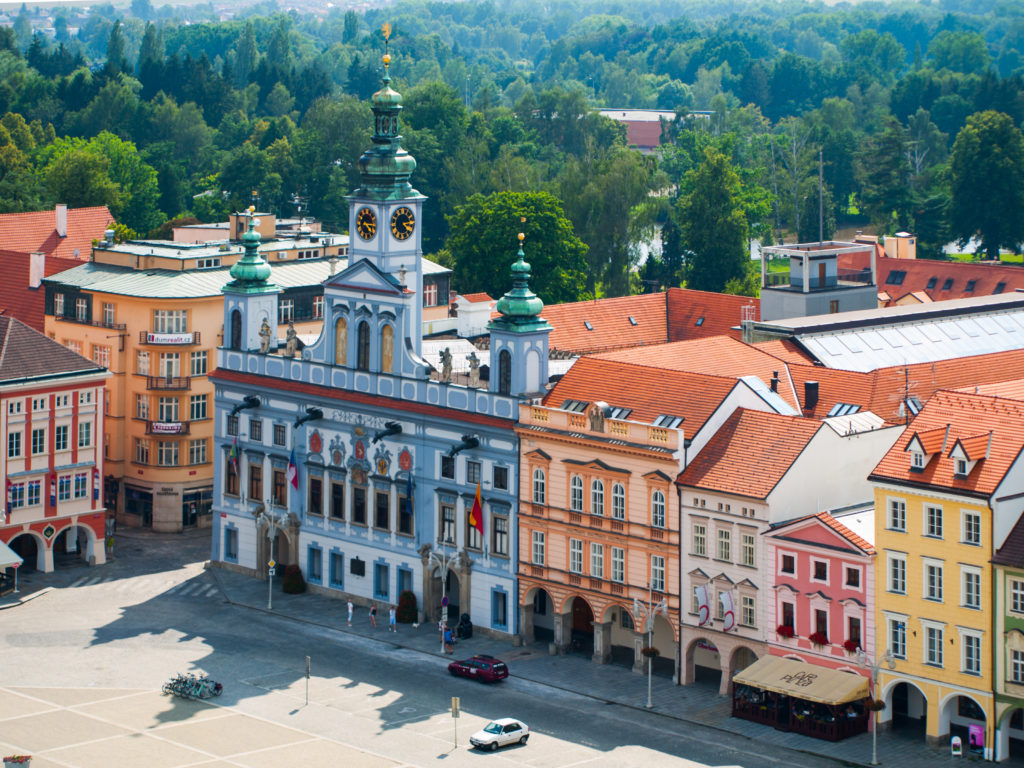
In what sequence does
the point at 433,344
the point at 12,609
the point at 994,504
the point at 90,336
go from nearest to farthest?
the point at 994,504 < the point at 12,609 < the point at 433,344 < the point at 90,336

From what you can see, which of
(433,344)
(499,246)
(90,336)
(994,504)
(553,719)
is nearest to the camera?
(994,504)

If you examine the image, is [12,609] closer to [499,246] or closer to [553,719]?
[553,719]

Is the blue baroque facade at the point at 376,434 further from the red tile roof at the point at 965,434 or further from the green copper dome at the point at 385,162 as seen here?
the red tile roof at the point at 965,434

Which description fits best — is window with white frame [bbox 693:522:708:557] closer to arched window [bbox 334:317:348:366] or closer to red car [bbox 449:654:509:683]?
red car [bbox 449:654:509:683]

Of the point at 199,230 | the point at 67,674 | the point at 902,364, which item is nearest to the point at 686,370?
the point at 902,364

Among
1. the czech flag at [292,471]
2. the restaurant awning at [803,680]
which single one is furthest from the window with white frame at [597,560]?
the czech flag at [292,471]

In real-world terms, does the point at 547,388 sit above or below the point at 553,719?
above

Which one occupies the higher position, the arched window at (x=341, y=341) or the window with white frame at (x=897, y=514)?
the arched window at (x=341, y=341)

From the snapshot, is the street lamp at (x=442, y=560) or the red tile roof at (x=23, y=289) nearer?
the street lamp at (x=442, y=560)
